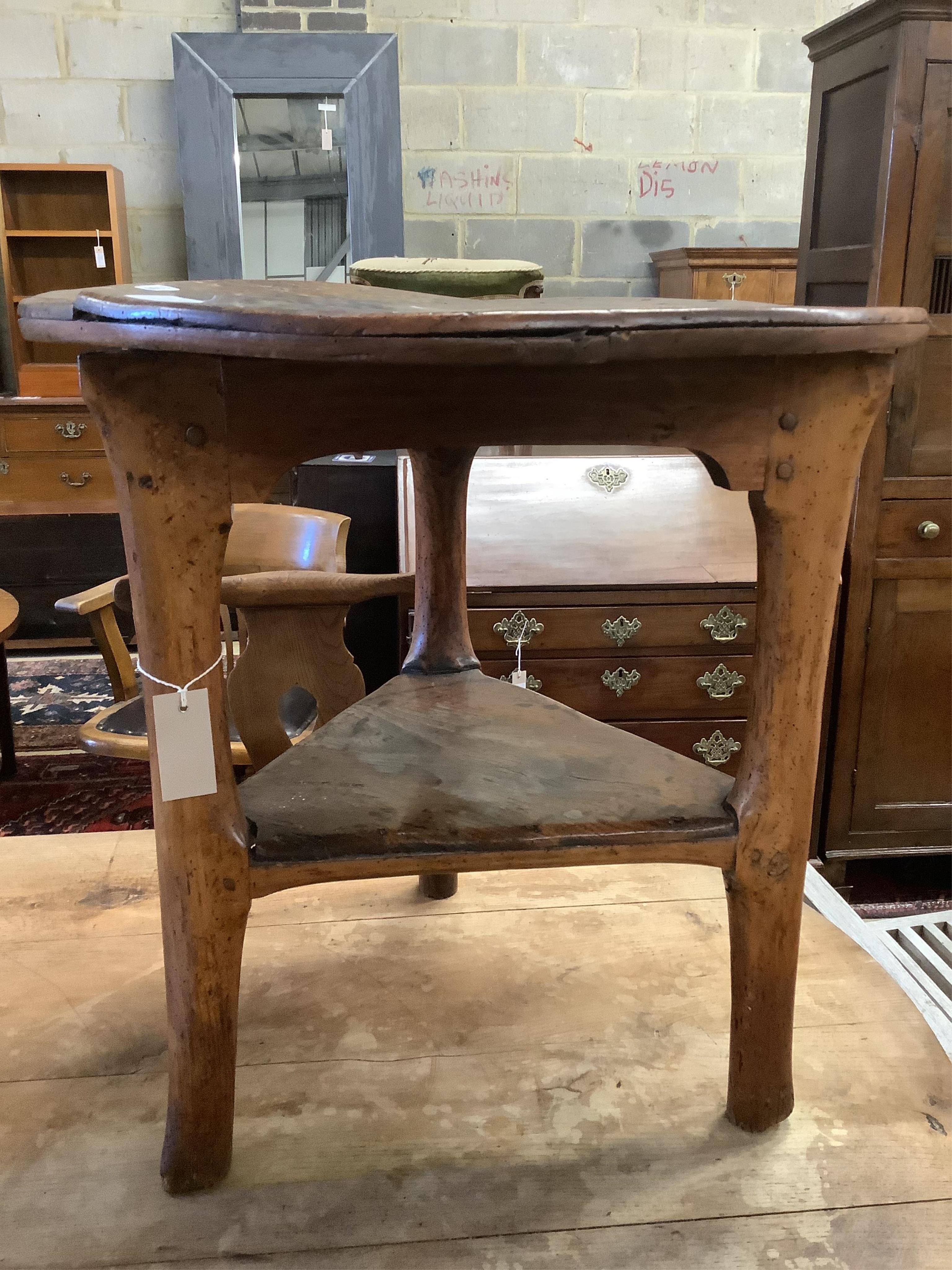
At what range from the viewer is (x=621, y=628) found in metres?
1.99

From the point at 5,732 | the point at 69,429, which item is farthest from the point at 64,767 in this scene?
the point at 69,429

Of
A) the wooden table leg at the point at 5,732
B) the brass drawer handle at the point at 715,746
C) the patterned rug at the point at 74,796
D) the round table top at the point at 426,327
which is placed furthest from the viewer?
the wooden table leg at the point at 5,732

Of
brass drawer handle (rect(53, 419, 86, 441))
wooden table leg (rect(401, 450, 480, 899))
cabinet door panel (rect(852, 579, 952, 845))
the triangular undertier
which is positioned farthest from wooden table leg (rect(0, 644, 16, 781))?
cabinet door panel (rect(852, 579, 952, 845))

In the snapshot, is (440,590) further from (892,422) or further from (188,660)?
(892,422)

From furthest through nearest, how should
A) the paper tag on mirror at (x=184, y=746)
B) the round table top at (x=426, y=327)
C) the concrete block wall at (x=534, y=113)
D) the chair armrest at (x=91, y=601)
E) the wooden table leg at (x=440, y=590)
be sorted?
the concrete block wall at (x=534, y=113)
the chair armrest at (x=91, y=601)
the wooden table leg at (x=440, y=590)
the paper tag on mirror at (x=184, y=746)
the round table top at (x=426, y=327)

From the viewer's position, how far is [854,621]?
2.12 m

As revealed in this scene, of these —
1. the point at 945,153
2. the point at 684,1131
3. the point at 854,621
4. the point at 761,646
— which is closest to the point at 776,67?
the point at 945,153

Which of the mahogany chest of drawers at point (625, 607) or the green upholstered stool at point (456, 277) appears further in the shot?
the mahogany chest of drawers at point (625, 607)

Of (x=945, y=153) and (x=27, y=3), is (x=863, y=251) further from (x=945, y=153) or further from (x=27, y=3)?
(x=27, y=3)

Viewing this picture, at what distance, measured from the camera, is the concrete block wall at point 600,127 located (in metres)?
3.31

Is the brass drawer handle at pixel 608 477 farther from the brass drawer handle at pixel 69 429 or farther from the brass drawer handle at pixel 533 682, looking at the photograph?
the brass drawer handle at pixel 69 429

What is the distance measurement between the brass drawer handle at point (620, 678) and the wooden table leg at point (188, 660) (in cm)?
132

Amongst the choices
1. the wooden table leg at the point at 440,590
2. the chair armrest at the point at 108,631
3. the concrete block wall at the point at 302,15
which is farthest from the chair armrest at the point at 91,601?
the concrete block wall at the point at 302,15

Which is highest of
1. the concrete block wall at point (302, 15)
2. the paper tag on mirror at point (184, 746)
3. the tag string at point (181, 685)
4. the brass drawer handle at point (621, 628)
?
the concrete block wall at point (302, 15)
